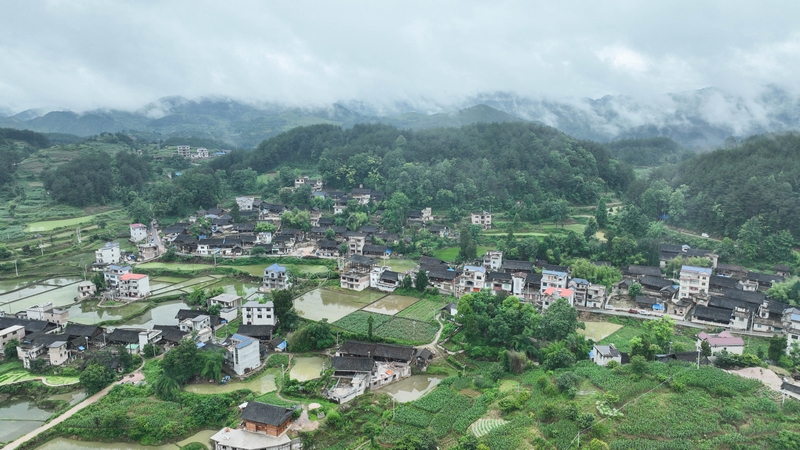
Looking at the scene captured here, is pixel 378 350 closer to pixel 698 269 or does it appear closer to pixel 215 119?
pixel 698 269

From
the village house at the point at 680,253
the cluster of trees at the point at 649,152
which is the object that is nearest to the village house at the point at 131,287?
the village house at the point at 680,253

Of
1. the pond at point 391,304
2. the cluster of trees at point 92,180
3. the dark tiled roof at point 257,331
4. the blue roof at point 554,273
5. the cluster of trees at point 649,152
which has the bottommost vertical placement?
the pond at point 391,304

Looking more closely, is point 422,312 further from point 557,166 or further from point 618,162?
point 618,162

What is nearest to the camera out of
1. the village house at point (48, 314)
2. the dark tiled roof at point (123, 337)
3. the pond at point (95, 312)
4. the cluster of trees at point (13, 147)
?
the dark tiled roof at point (123, 337)

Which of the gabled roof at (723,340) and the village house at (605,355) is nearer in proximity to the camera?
the village house at (605,355)

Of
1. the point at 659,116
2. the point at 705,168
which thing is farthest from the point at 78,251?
the point at 659,116

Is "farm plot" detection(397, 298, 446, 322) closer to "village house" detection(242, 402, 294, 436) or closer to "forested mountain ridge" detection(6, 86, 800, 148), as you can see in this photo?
"village house" detection(242, 402, 294, 436)

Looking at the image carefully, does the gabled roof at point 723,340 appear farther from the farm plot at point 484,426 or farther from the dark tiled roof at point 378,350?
the dark tiled roof at point 378,350
